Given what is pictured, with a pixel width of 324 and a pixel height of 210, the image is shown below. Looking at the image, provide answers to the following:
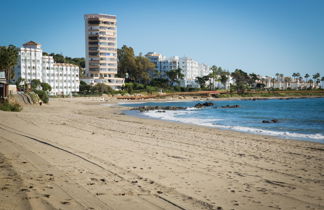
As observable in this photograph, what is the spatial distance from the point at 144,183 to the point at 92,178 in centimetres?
122

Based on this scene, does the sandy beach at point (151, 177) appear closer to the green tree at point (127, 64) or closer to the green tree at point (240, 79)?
the green tree at point (127, 64)

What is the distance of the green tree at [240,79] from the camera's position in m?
140

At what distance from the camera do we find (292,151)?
37.8 ft

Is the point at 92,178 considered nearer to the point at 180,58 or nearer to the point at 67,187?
the point at 67,187

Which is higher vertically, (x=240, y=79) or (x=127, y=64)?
(x=127, y=64)

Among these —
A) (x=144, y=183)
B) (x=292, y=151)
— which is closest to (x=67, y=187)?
(x=144, y=183)

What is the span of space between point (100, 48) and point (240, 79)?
265 ft

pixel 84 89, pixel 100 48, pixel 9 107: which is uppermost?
pixel 100 48

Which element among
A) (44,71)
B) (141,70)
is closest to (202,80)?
(141,70)

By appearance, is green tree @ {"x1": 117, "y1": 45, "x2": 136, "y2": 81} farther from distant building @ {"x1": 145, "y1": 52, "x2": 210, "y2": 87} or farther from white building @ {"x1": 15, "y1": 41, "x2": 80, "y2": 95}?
distant building @ {"x1": 145, "y1": 52, "x2": 210, "y2": 87}

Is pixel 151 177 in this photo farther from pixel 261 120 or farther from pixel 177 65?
pixel 177 65

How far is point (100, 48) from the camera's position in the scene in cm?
10800

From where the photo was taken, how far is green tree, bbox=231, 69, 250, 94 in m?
140

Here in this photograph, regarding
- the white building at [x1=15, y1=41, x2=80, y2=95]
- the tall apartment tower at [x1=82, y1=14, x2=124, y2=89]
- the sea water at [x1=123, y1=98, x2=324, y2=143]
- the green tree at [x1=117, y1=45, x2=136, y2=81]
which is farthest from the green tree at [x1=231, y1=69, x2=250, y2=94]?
the sea water at [x1=123, y1=98, x2=324, y2=143]
